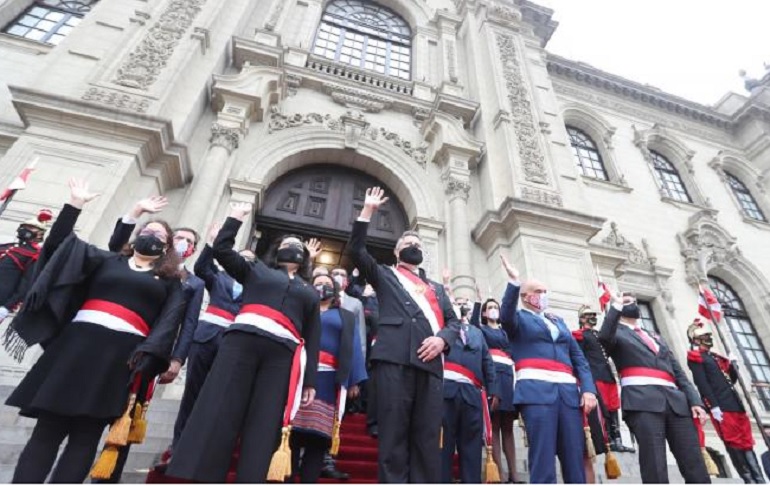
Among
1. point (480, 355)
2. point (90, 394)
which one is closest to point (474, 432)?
point (480, 355)

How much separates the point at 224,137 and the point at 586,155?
1175 centimetres

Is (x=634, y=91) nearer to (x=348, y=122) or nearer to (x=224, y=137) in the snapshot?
(x=348, y=122)

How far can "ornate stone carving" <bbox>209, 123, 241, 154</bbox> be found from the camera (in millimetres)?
8273

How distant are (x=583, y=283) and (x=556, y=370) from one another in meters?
4.70

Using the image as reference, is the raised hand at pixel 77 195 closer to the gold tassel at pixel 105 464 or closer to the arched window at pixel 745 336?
the gold tassel at pixel 105 464

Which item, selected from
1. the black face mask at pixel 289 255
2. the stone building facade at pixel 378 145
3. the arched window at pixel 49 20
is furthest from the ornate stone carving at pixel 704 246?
the arched window at pixel 49 20

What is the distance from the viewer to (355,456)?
172 inches

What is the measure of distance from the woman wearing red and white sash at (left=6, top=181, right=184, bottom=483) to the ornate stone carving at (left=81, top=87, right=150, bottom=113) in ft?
17.5

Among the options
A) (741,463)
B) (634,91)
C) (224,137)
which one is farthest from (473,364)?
(634,91)

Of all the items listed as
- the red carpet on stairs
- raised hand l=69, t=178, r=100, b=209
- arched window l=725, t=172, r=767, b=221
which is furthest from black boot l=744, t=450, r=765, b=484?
arched window l=725, t=172, r=767, b=221

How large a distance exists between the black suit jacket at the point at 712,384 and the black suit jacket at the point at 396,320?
4.46 m

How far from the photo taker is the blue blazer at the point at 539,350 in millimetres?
3459

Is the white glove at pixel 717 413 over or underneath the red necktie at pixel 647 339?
underneath

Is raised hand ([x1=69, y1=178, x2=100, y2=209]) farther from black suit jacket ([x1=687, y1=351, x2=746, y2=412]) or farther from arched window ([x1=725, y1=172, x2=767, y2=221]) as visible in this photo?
arched window ([x1=725, y1=172, x2=767, y2=221])
